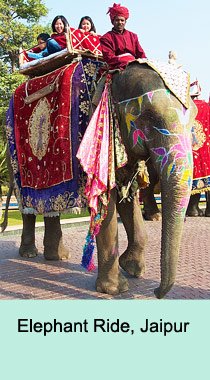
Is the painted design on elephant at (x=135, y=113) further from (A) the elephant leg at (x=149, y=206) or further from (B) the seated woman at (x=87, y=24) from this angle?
(A) the elephant leg at (x=149, y=206)

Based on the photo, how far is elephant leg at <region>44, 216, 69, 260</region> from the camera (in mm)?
6816

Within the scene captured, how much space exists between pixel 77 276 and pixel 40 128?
185 cm

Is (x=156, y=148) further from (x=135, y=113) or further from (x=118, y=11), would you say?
(x=118, y=11)

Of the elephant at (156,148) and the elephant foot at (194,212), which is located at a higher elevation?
the elephant at (156,148)

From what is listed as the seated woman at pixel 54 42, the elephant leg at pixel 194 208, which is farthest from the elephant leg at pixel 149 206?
the seated woman at pixel 54 42

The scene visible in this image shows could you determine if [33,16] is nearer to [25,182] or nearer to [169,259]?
[25,182]

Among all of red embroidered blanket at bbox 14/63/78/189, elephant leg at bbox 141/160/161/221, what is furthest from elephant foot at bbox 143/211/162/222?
red embroidered blanket at bbox 14/63/78/189

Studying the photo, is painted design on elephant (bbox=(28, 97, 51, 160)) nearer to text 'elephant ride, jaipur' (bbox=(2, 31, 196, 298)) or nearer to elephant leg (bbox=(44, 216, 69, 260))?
text 'elephant ride, jaipur' (bbox=(2, 31, 196, 298))

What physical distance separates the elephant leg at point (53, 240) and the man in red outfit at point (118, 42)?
274 centimetres

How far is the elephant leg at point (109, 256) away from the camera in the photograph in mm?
Result: 4867

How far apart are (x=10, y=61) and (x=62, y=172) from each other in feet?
53.9

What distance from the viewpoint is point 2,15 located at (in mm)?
19062

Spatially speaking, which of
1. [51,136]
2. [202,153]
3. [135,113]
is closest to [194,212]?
[202,153]

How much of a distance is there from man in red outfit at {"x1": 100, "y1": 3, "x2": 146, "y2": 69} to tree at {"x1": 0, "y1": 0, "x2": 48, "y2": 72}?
15143 millimetres
